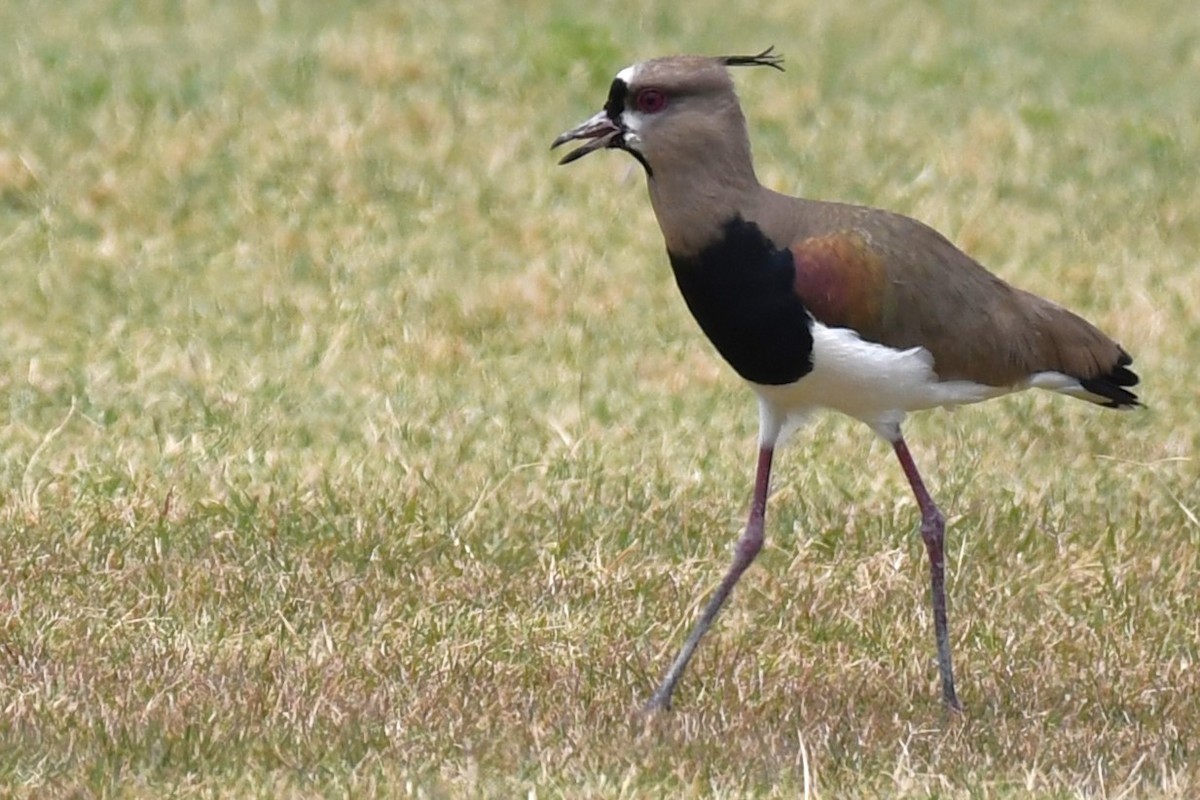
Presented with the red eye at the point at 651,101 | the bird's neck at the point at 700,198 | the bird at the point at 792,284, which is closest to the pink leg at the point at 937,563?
the bird at the point at 792,284

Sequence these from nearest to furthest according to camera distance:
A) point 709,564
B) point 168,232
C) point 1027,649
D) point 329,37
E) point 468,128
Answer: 1. point 1027,649
2. point 709,564
3. point 168,232
4. point 468,128
5. point 329,37

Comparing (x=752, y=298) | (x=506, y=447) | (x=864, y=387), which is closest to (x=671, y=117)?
(x=752, y=298)

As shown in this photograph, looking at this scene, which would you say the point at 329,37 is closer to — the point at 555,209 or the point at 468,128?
the point at 468,128

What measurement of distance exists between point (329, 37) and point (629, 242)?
→ 232cm

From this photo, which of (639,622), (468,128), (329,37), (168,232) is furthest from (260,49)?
(639,622)

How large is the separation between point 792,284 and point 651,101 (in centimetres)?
50

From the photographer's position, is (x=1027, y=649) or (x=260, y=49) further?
(x=260, y=49)

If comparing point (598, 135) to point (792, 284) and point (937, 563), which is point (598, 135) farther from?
point (937, 563)

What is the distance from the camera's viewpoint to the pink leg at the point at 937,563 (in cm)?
535

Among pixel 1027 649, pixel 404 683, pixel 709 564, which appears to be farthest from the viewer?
pixel 709 564

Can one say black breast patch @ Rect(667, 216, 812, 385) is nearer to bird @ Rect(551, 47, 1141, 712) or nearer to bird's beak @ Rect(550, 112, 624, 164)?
bird @ Rect(551, 47, 1141, 712)

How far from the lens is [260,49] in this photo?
34.6 feet

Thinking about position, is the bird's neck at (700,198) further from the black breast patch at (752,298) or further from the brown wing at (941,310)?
the brown wing at (941,310)

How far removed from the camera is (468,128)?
982 centimetres
